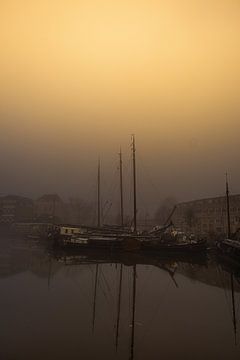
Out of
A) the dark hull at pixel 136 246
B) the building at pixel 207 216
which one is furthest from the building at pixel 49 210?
the building at pixel 207 216

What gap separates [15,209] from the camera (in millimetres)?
14828

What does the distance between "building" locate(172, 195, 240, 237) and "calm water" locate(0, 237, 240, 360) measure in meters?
4.12

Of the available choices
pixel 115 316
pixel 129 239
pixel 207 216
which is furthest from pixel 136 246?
pixel 115 316

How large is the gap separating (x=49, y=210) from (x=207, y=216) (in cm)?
627

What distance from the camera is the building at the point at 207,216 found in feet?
34.4

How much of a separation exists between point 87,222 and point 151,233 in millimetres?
2998

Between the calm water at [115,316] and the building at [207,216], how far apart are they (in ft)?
13.5

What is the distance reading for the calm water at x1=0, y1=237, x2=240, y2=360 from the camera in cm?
274

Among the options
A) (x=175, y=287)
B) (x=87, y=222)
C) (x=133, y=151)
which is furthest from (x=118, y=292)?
(x=87, y=222)

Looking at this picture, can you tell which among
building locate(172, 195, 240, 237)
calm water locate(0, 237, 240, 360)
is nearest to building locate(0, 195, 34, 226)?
building locate(172, 195, 240, 237)

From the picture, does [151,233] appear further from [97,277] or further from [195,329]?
[195,329]

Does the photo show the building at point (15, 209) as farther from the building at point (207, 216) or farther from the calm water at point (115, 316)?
the calm water at point (115, 316)

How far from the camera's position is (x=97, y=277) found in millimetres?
6207

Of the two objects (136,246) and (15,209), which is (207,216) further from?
(15,209)
